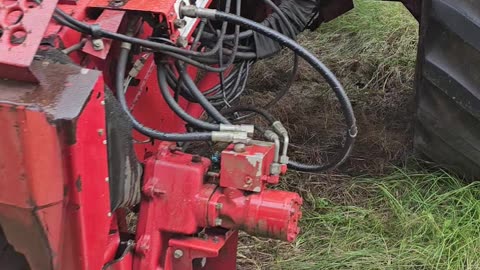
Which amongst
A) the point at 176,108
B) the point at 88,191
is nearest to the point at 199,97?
the point at 176,108

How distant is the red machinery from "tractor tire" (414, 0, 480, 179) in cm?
41

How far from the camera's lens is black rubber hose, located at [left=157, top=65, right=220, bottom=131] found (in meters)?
1.56

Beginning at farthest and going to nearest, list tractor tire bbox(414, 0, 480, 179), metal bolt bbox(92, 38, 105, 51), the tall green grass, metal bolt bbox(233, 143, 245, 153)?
the tall green grass → tractor tire bbox(414, 0, 480, 179) → metal bolt bbox(233, 143, 245, 153) → metal bolt bbox(92, 38, 105, 51)

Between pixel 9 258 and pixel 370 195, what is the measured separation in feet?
4.64

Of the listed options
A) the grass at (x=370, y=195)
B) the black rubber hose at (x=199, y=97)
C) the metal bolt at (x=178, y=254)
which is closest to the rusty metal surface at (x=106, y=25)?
the black rubber hose at (x=199, y=97)

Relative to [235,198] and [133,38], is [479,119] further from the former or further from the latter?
[133,38]

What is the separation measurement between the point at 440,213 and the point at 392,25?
209 centimetres

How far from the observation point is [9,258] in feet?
4.79

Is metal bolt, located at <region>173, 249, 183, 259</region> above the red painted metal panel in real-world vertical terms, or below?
below

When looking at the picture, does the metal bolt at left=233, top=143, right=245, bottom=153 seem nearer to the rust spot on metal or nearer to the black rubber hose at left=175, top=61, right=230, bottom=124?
the black rubber hose at left=175, top=61, right=230, bottom=124

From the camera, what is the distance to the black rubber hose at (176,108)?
1559 mm

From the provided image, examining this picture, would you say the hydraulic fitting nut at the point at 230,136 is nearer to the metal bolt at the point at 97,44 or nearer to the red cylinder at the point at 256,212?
the red cylinder at the point at 256,212

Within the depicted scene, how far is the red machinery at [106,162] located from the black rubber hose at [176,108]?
0.10ft

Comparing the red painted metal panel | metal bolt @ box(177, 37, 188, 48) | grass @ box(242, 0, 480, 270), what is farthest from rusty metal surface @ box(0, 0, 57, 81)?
grass @ box(242, 0, 480, 270)
